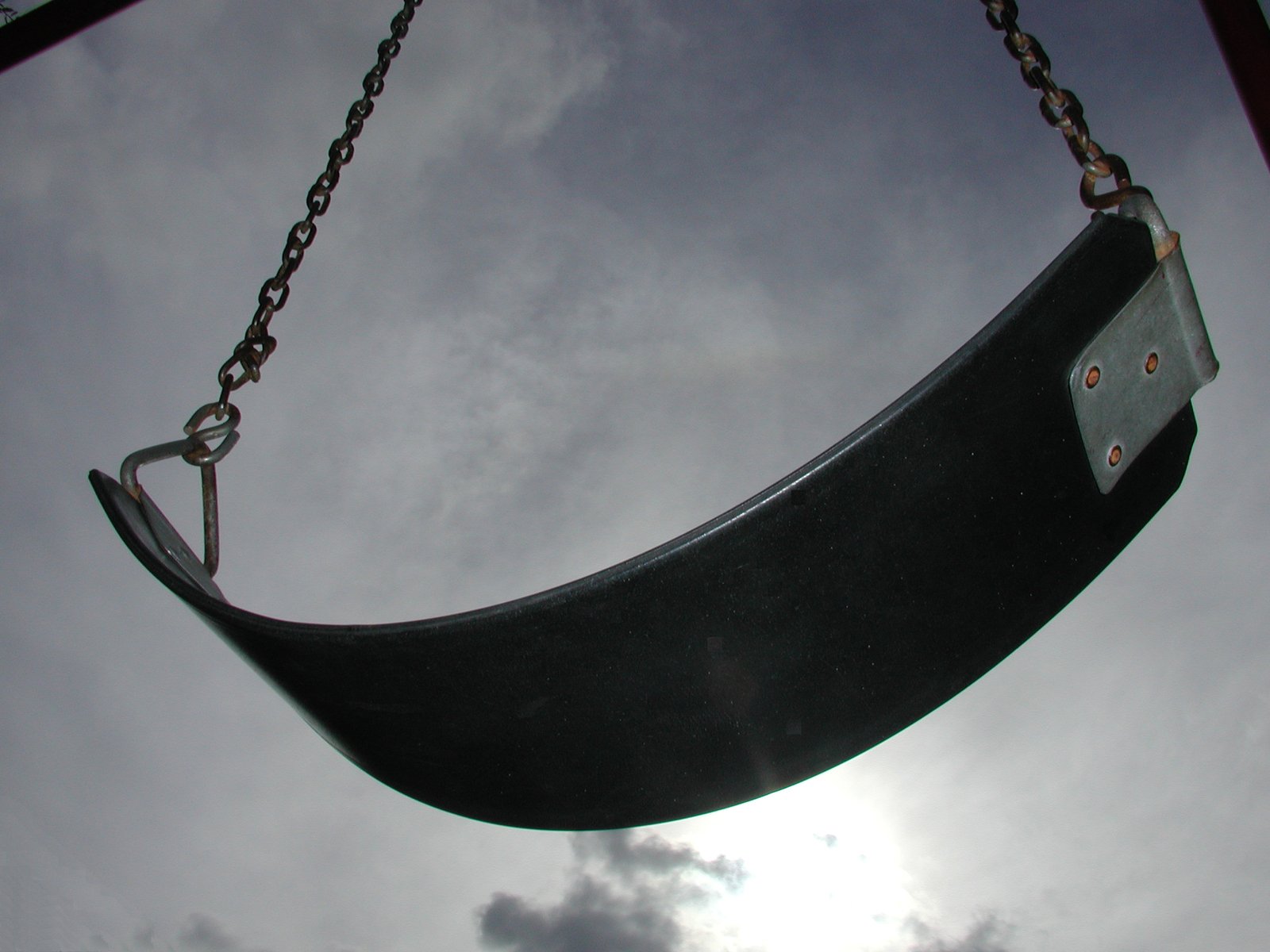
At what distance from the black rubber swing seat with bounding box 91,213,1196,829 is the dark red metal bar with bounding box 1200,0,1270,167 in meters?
0.14

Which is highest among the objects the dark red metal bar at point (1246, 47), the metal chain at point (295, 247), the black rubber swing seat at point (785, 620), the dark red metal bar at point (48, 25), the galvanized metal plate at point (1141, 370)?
the dark red metal bar at point (48, 25)

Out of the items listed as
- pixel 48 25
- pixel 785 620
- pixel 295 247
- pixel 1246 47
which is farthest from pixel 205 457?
pixel 1246 47

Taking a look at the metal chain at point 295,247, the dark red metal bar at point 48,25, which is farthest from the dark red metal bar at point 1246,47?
the dark red metal bar at point 48,25

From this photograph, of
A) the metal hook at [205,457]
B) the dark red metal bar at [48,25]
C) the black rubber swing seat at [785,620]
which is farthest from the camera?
the dark red metal bar at [48,25]

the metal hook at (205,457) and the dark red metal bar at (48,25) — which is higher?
the dark red metal bar at (48,25)

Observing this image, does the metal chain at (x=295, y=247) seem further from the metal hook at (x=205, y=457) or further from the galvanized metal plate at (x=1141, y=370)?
the galvanized metal plate at (x=1141, y=370)

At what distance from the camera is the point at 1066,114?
69 centimetres

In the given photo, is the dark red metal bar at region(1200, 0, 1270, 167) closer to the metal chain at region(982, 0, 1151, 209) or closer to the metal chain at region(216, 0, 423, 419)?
the metal chain at region(982, 0, 1151, 209)

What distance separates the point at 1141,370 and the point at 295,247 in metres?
0.89

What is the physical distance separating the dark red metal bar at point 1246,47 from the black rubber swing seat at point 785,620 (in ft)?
0.47

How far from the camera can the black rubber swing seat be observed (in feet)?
1.93

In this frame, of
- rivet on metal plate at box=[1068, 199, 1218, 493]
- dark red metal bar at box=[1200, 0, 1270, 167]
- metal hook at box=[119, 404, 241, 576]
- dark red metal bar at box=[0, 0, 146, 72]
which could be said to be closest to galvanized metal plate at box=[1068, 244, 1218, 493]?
rivet on metal plate at box=[1068, 199, 1218, 493]

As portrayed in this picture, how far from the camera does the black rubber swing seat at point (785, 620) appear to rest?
59cm

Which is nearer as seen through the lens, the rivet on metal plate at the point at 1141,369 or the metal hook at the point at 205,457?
the rivet on metal plate at the point at 1141,369
